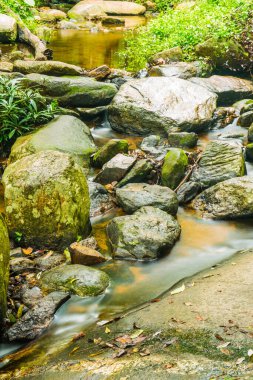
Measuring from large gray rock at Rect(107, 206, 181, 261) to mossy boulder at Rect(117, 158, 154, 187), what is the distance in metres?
1.29

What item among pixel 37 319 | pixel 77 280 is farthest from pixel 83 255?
pixel 37 319

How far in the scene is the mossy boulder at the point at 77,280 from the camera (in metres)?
4.36

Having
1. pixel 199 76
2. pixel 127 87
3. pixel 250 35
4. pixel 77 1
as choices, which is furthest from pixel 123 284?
pixel 77 1

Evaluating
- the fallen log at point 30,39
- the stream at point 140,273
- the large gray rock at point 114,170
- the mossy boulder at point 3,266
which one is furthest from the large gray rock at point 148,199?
the fallen log at point 30,39

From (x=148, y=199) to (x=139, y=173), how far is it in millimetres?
927

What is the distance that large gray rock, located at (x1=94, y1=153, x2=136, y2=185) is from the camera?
6945 mm

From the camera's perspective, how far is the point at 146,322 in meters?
3.50

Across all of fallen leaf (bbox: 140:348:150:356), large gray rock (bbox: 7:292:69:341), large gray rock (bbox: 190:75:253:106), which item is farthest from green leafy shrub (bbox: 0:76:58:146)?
fallen leaf (bbox: 140:348:150:356)

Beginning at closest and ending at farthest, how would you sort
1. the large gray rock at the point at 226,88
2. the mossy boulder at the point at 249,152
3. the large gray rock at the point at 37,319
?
the large gray rock at the point at 37,319 < the mossy boulder at the point at 249,152 < the large gray rock at the point at 226,88

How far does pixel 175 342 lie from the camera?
10.1ft

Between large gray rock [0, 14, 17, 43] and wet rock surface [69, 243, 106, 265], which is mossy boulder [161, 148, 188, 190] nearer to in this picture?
wet rock surface [69, 243, 106, 265]

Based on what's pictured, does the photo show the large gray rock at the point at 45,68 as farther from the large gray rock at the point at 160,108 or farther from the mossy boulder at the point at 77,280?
the mossy boulder at the point at 77,280

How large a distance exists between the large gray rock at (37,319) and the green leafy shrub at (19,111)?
412 cm

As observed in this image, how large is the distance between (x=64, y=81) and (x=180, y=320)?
7082mm
